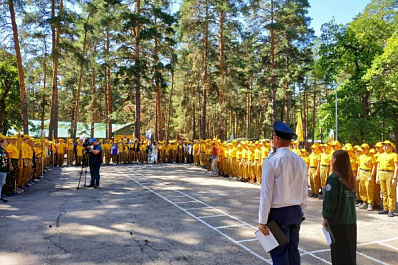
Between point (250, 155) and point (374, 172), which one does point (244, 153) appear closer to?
point (250, 155)

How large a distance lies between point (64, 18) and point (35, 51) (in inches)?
199

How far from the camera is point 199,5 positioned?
2583 cm

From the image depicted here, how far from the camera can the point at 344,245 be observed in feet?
11.8

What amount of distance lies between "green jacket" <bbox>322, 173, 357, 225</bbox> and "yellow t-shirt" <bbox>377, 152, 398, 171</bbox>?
220 inches

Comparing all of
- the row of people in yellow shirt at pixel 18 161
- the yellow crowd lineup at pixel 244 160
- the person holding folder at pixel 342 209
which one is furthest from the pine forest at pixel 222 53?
the person holding folder at pixel 342 209

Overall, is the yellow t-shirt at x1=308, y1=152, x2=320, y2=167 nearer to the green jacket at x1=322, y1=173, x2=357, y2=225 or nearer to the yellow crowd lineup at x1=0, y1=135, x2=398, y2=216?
the yellow crowd lineup at x1=0, y1=135, x2=398, y2=216

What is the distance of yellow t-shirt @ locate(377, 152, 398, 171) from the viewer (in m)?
8.02

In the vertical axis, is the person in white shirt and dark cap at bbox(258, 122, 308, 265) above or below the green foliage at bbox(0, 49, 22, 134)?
below

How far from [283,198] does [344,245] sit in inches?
50.5

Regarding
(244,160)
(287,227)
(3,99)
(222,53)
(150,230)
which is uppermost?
(222,53)

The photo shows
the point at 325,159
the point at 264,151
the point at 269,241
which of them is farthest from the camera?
the point at 264,151

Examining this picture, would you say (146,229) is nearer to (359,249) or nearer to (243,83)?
(359,249)

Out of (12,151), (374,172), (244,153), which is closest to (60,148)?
(12,151)

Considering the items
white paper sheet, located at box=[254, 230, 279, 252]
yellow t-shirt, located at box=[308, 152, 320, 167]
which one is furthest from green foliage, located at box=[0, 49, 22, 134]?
white paper sheet, located at box=[254, 230, 279, 252]
